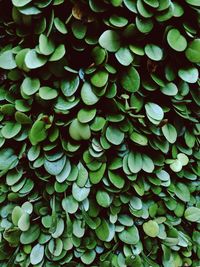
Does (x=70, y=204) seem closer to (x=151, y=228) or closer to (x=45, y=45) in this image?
(x=151, y=228)

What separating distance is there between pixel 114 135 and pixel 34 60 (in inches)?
13.9

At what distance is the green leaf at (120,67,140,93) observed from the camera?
3.67 ft

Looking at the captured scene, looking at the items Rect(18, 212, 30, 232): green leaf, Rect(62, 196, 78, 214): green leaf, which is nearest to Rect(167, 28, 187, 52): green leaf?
Rect(62, 196, 78, 214): green leaf

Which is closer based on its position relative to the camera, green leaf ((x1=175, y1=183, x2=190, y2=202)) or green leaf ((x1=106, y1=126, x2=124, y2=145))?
green leaf ((x1=106, y1=126, x2=124, y2=145))

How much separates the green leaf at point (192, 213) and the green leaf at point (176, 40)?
0.64 m

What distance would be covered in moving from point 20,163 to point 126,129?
0.41 m

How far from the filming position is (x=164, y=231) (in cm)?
135

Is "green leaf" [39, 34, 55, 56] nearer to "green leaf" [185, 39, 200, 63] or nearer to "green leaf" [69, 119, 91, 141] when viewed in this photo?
"green leaf" [69, 119, 91, 141]

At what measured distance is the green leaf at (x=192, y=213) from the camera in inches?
54.4

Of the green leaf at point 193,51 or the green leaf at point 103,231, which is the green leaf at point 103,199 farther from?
the green leaf at point 193,51

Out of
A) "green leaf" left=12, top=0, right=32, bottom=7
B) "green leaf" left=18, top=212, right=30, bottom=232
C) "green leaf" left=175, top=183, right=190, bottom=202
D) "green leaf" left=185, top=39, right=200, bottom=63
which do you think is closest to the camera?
"green leaf" left=12, top=0, right=32, bottom=7

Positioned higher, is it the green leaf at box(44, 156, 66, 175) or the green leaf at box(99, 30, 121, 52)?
the green leaf at box(99, 30, 121, 52)

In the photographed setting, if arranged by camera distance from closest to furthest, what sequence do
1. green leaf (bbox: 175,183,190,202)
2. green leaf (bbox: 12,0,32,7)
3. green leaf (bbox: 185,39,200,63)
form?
green leaf (bbox: 12,0,32,7)
green leaf (bbox: 185,39,200,63)
green leaf (bbox: 175,183,190,202)

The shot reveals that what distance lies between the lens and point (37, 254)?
4.22ft
